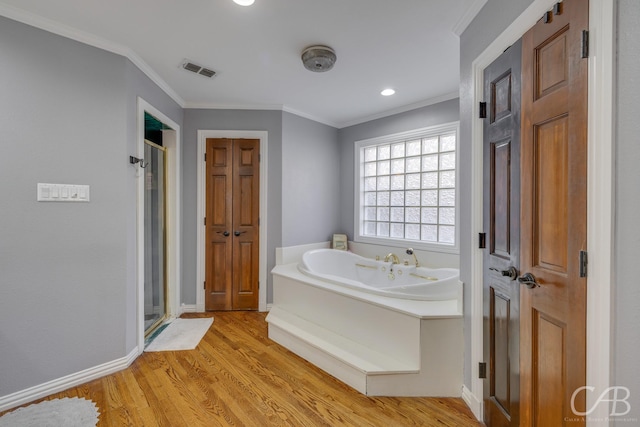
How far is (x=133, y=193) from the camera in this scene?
2.24m

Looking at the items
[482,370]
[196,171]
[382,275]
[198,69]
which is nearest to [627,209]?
[482,370]

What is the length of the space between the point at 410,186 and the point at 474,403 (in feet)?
7.36

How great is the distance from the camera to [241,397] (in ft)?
5.97

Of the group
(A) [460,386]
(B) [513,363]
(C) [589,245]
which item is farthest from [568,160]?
(A) [460,386]

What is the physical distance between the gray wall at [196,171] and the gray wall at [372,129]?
3.49 ft

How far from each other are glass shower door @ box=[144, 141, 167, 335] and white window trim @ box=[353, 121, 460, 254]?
7.72ft

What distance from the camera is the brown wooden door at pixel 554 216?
0.96m

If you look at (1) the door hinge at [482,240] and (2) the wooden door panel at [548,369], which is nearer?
(2) the wooden door panel at [548,369]

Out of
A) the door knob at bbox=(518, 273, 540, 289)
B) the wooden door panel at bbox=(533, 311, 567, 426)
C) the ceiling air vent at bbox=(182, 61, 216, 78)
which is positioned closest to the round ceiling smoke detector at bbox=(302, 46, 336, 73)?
the ceiling air vent at bbox=(182, 61, 216, 78)

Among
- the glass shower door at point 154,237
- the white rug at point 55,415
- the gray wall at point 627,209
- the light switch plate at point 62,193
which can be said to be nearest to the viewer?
the gray wall at point 627,209

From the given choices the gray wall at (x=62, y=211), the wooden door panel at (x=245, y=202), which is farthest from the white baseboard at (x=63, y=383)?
the wooden door panel at (x=245, y=202)

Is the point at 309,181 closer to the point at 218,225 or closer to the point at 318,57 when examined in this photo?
the point at 218,225

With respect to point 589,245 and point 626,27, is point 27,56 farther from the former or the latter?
point 589,245

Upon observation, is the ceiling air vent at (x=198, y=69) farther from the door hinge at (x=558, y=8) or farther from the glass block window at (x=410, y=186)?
the door hinge at (x=558, y=8)
